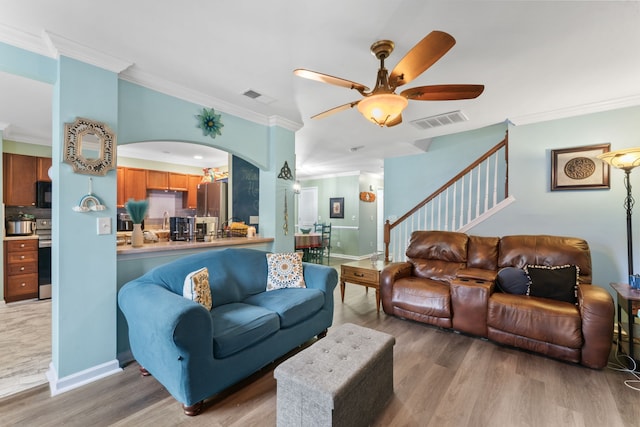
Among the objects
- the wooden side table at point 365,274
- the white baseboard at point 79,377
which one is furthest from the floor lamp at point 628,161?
the white baseboard at point 79,377

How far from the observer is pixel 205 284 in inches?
88.5

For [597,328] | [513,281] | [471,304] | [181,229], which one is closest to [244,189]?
[181,229]

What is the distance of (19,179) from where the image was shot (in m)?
4.16

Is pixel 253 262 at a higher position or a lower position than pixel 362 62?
lower

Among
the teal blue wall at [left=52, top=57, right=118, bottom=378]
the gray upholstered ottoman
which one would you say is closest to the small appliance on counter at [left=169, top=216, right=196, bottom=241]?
the teal blue wall at [left=52, top=57, right=118, bottom=378]

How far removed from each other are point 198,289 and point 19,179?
426 cm

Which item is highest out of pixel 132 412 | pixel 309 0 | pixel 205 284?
pixel 309 0

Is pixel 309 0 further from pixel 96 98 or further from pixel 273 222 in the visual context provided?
pixel 273 222

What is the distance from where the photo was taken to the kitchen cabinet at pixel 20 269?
3.83 m

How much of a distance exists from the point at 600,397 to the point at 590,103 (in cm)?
298

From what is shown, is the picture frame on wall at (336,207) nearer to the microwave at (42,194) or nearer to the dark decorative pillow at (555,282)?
the dark decorative pillow at (555,282)

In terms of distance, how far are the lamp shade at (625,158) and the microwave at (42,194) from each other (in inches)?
279

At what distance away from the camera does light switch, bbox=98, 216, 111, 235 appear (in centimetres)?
218

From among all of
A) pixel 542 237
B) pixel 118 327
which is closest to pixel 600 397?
pixel 542 237
